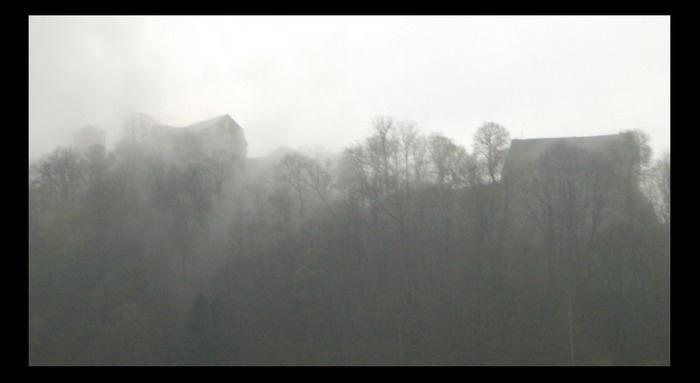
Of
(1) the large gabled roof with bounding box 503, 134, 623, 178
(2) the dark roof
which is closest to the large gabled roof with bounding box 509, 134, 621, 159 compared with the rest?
(1) the large gabled roof with bounding box 503, 134, 623, 178

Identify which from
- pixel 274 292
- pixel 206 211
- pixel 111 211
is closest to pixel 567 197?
pixel 274 292

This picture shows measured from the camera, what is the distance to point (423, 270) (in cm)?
1377

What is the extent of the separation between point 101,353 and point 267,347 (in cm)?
473

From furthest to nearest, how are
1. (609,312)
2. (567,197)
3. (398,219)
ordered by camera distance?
(398,219) < (567,197) < (609,312)

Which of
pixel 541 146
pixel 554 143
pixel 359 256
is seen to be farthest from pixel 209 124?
pixel 554 143

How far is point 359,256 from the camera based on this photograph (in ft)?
46.4

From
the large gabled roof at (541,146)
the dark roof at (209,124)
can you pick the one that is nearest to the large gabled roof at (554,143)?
the large gabled roof at (541,146)

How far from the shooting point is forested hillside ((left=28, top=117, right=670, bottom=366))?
1265cm

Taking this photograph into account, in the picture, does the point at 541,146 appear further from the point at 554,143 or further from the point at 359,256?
the point at 359,256

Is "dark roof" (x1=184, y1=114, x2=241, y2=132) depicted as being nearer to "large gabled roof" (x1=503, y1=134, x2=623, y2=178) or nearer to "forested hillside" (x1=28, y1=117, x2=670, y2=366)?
"forested hillside" (x1=28, y1=117, x2=670, y2=366)

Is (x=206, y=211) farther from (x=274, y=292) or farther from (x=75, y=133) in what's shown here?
(x=75, y=133)

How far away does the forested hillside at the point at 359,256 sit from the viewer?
12.6 metres

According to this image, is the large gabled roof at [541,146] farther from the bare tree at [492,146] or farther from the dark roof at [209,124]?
the dark roof at [209,124]

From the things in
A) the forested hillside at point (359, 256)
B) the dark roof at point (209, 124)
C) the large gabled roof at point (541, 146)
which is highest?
the dark roof at point (209, 124)
